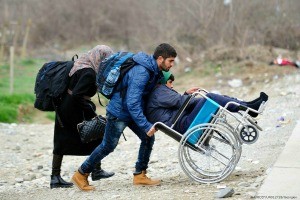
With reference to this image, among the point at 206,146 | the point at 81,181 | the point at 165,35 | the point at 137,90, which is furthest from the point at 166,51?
the point at 165,35

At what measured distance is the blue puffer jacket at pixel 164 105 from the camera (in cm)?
595

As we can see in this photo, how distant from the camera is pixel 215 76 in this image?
16297mm

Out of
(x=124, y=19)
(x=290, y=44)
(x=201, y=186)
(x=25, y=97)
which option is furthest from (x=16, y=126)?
(x=124, y=19)

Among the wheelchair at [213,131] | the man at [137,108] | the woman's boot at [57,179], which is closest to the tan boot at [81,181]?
the man at [137,108]

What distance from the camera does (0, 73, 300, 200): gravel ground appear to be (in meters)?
5.93

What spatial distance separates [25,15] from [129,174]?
21.7 meters

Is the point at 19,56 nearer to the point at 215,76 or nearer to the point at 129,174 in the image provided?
the point at 215,76

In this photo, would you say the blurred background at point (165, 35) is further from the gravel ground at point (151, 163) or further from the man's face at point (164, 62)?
the man's face at point (164, 62)

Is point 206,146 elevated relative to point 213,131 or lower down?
lower down

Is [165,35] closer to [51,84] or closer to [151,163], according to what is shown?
[151,163]

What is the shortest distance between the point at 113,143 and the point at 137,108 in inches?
21.6

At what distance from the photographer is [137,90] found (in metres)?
5.75

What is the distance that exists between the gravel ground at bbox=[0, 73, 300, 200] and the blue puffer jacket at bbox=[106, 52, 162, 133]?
0.73m

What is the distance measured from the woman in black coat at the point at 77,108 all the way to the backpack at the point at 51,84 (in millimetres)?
70
